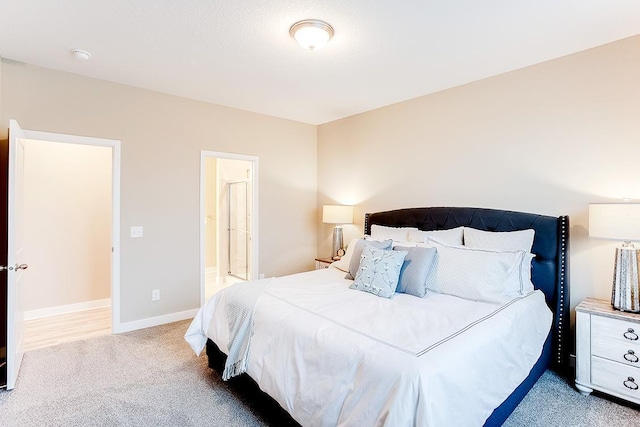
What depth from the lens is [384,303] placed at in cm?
227

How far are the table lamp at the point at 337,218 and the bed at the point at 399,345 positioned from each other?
1588mm

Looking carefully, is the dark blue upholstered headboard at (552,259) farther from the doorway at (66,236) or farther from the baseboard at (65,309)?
the baseboard at (65,309)

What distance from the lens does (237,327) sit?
228 cm

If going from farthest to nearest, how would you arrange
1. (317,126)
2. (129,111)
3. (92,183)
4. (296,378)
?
(317,126)
(92,183)
(129,111)
(296,378)

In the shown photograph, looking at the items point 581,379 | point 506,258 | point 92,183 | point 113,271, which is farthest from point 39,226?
point 581,379

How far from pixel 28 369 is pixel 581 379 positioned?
4.33 metres

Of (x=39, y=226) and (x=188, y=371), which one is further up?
(x=39, y=226)

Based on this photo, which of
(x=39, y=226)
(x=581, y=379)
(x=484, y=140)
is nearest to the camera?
(x=581, y=379)

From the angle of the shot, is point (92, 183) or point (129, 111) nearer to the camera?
point (129, 111)

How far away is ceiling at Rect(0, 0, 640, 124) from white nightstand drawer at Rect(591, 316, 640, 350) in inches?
81.3

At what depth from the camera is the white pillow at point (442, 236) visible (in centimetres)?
311

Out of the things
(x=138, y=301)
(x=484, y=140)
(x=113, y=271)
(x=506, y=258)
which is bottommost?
(x=138, y=301)

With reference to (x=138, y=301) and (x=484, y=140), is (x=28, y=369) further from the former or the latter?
(x=484, y=140)

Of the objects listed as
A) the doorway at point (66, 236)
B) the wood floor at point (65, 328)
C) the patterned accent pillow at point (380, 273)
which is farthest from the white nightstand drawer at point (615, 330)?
the doorway at point (66, 236)
